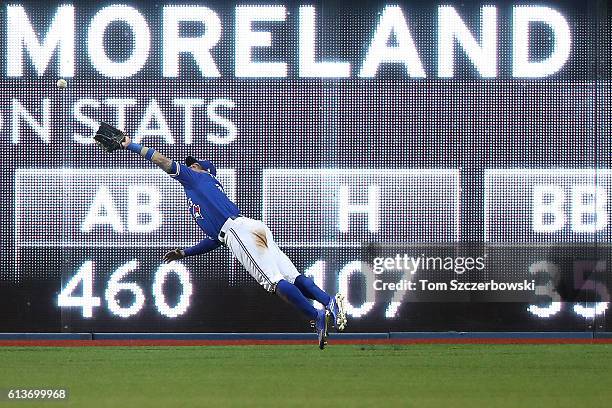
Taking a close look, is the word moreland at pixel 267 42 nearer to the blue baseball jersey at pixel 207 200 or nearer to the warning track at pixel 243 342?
the blue baseball jersey at pixel 207 200

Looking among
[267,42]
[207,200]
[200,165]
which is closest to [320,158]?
[267,42]

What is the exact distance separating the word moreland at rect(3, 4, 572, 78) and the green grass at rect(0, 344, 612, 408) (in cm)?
193

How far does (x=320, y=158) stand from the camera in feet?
34.2

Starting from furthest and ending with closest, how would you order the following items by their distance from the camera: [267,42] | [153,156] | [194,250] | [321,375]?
[267,42] < [194,250] < [153,156] < [321,375]

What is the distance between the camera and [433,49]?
10414 millimetres

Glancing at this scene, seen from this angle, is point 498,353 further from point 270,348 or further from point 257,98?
point 257,98

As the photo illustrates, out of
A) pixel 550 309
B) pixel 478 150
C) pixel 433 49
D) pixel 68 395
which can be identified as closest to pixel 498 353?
pixel 550 309

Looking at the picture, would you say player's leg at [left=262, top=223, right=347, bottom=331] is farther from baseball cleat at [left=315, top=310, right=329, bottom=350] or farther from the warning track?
the warning track

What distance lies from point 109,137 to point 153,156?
1.35ft

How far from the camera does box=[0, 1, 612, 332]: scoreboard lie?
1035 centimetres

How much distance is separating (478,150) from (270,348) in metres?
2.01

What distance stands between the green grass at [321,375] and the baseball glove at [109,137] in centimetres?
135

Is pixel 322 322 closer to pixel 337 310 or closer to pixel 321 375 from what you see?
pixel 337 310

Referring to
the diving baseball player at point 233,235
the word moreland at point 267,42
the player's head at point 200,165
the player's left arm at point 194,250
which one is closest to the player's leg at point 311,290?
the diving baseball player at point 233,235
